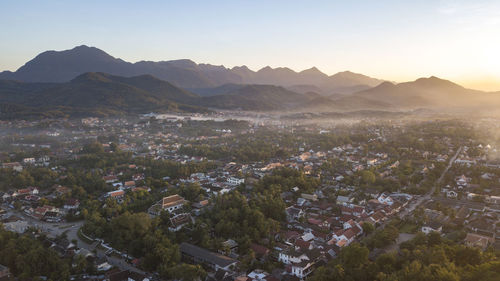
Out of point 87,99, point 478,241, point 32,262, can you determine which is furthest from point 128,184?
point 87,99

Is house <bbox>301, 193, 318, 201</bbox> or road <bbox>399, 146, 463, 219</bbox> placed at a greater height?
house <bbox>301, 193, 318, 201</bbox>

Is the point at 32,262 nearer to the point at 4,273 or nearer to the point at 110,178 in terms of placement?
the point at 4,273

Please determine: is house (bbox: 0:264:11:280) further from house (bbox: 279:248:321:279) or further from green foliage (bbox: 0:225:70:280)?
house (bbox: 279:248:321:279)

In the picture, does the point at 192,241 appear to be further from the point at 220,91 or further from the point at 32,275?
the point at 220,91

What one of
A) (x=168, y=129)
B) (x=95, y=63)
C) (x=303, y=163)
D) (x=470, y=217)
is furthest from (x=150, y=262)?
(x=95, y=63)

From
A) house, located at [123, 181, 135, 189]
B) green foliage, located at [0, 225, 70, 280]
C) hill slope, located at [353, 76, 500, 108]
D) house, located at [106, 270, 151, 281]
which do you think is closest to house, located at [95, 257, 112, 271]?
house, located at [106, 270, 151, 281]

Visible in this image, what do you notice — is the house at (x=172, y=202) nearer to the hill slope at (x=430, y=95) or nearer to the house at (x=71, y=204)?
the house at (x=71, y=204)
